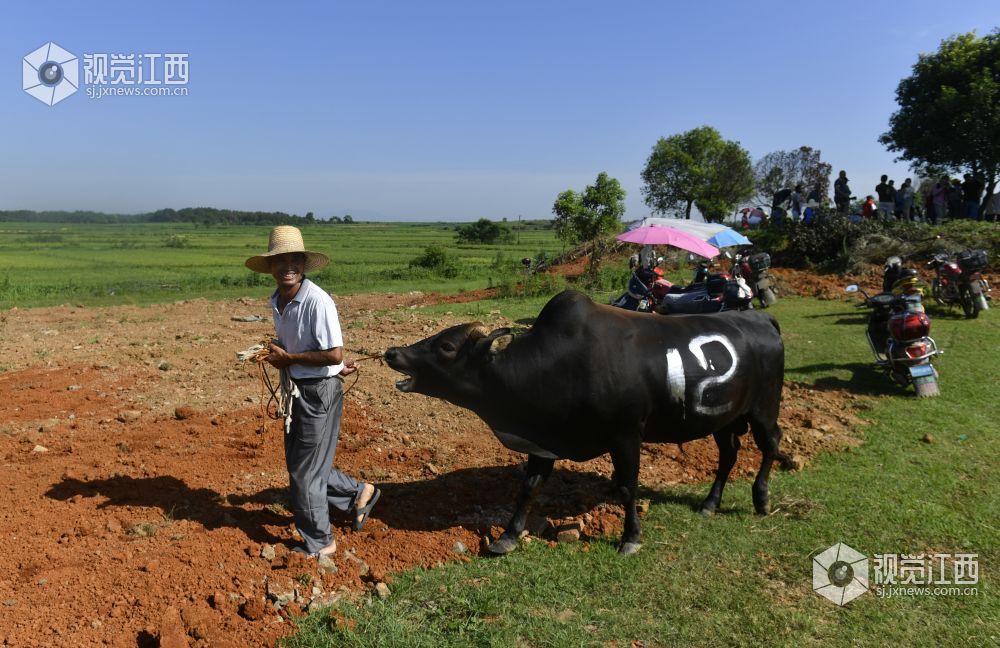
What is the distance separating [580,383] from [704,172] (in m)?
30.9

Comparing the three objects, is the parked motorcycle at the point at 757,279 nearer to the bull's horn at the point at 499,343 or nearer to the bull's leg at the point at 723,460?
the bull's leg at the point at 723,460

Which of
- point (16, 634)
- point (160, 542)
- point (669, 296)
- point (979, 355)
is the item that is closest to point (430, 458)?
point (160, 542)

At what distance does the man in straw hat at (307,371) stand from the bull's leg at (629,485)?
5.68ft

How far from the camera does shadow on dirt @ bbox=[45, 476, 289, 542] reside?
398 cm

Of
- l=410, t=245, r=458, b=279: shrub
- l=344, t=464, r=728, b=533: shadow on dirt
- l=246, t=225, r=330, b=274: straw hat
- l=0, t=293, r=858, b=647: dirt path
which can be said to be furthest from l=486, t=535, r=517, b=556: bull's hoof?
l=410, t=245, r=458, b=279: shrub

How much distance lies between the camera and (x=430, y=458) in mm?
5266

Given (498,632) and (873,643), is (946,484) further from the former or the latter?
(498,632)

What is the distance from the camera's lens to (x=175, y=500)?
427cm

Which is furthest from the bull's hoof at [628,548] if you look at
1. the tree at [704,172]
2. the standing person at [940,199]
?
the tree at [704,172]

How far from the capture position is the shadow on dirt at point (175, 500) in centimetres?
398

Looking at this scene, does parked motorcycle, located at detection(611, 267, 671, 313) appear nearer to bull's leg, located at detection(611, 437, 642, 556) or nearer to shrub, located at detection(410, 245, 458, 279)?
bull's leg, located at detection(611, 437, 642, 556)

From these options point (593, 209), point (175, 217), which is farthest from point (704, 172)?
point (175, 217)

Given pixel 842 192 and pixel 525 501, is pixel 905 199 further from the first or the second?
pixel 525 501

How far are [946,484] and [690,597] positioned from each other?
268 cm
